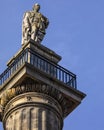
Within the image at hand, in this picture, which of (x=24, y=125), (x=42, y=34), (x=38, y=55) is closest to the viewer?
(x=24, y=125)

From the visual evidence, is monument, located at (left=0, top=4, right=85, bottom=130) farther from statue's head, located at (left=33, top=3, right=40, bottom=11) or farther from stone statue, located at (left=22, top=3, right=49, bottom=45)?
statue's head, located at (left=33, top=3, right=40, bottom=11)

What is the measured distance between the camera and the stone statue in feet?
100

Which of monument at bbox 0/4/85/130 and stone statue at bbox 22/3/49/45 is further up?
stone statue at bbox 22/3/49/45

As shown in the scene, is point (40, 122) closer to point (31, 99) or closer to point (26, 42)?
point (31, 99)

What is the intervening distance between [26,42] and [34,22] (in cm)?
189

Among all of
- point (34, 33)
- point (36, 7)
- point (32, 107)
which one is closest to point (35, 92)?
→ point (32, 107)

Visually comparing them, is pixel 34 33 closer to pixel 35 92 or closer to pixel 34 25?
pixel 34 25

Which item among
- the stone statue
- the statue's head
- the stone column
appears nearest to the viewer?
the stone column

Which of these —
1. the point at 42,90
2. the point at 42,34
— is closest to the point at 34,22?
the point at 42,34

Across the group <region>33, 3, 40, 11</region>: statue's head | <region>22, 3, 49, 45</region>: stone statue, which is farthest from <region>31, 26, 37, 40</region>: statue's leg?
<region>33, 3, 40, 11</region>: statue's head

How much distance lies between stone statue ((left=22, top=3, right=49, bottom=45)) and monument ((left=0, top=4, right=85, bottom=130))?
1188 mm

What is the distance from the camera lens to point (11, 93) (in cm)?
2758

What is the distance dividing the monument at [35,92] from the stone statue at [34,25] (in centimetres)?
119

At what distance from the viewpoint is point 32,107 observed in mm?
27172
